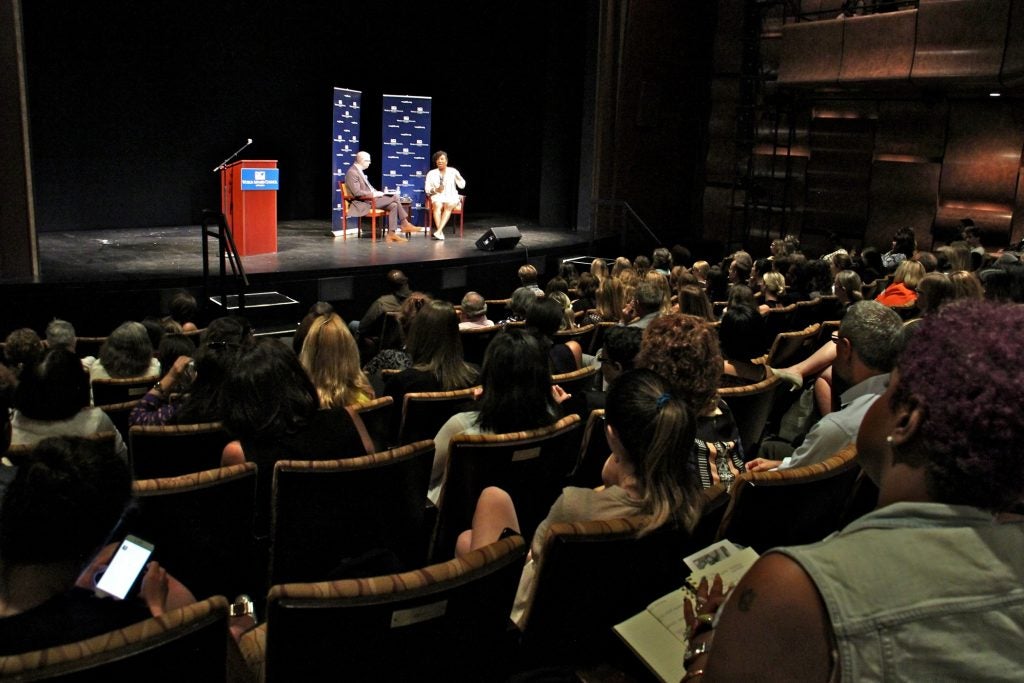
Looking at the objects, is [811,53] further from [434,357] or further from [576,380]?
[434,357]

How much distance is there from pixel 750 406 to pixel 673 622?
1.97 m

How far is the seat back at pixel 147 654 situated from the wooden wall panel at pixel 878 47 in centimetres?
1013

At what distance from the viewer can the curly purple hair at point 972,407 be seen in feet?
3.04

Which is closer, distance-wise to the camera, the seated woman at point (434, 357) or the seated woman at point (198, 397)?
the seated woman at point (198, 397)

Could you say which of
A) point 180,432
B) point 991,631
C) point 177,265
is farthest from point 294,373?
point 177,265

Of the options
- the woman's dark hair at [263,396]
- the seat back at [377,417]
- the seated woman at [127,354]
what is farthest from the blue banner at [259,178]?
the woman's dark hair at [263,396]

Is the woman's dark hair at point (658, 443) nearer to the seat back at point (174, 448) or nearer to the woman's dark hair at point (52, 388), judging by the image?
the seat back at point (174, 448)

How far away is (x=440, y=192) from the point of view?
1080cm

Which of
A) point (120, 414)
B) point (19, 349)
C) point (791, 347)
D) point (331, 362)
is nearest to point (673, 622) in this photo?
point (331, 362)

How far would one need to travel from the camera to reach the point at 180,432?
2.63 meters

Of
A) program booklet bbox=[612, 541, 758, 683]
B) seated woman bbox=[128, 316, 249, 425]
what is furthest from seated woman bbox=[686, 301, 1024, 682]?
seated woman bbox=[128, 316, 249, 425]

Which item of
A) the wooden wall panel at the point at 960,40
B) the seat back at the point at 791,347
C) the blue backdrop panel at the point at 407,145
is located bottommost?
the seat back at the point at 791,347

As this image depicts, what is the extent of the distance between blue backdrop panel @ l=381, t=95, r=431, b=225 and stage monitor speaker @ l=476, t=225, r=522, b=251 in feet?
7.18

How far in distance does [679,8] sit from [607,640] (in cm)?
1262
